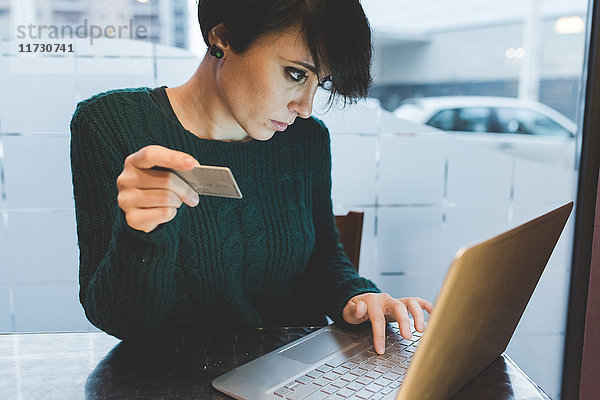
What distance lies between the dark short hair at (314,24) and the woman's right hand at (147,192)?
31 centimetres

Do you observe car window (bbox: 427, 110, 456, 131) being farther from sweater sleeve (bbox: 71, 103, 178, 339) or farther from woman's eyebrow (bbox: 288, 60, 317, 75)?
sweater sleeve (bbox: 71, 103, 178, 339)

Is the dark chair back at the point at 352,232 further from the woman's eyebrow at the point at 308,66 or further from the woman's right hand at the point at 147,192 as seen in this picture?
the woman's right hand at the point at 147,192

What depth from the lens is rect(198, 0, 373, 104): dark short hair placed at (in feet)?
2.66

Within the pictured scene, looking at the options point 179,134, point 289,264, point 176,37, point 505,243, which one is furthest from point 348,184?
point 505,243

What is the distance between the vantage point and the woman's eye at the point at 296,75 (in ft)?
2.81

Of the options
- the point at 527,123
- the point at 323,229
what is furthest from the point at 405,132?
the point at 323,229

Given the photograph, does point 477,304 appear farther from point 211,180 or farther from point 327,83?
point 327,83

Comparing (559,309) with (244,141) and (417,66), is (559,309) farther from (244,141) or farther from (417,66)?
(244,141)

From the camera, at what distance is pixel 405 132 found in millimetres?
1918

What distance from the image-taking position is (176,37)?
1756 millimetres

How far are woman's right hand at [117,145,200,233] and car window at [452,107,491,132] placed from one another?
150 cm

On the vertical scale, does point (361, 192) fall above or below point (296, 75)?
below

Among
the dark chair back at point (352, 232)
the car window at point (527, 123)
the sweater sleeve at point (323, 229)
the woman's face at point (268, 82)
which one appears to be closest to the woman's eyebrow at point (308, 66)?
the woman's face at point (268, 82)

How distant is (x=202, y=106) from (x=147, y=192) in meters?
0.42
